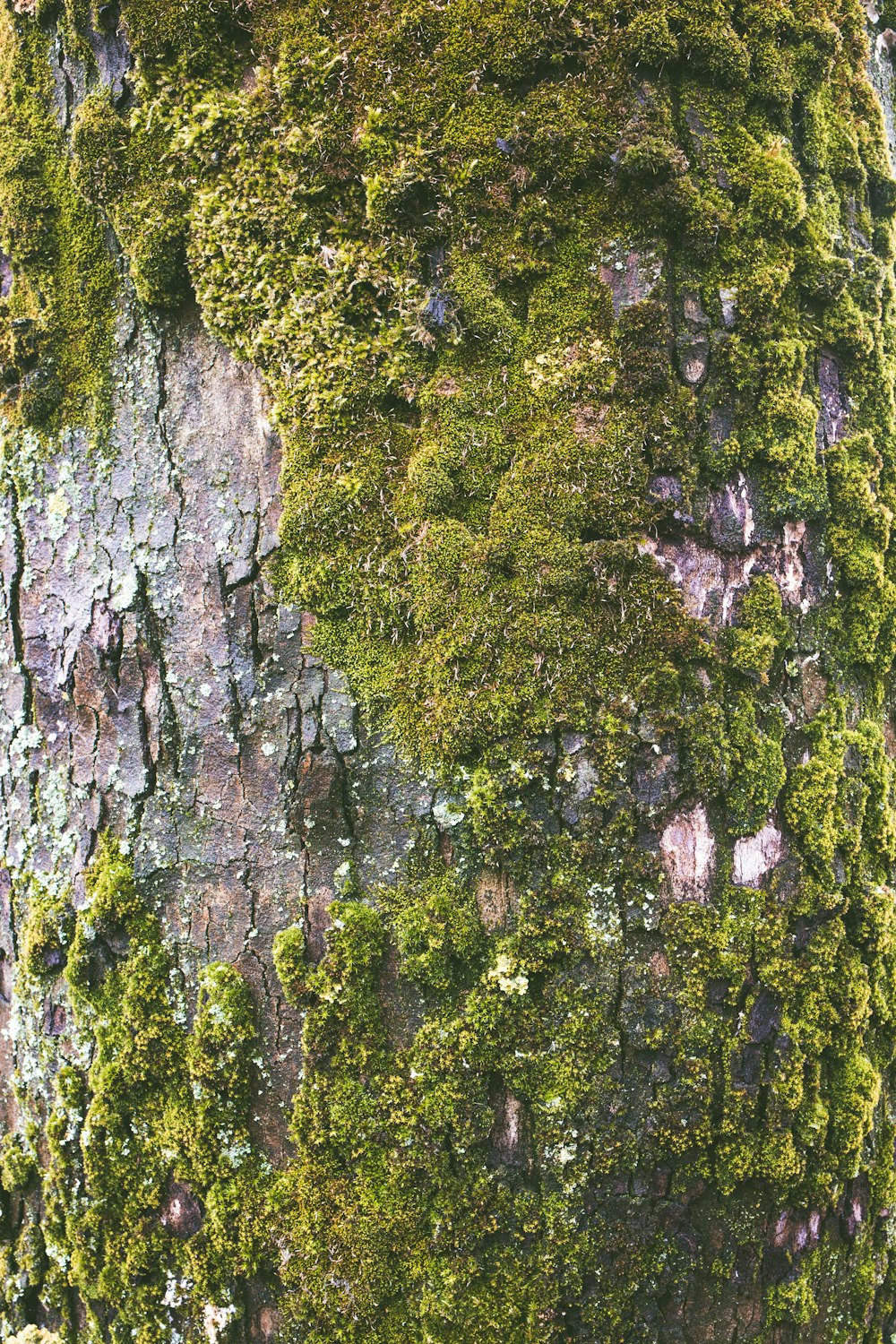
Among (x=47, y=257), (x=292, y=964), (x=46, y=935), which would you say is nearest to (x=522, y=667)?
(x=292, y=964)

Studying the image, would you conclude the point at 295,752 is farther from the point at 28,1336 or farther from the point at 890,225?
the point at 890,225

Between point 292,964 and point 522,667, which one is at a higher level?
point 522,667

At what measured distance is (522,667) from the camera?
6.68ft

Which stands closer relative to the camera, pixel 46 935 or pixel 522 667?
pixel 522 667

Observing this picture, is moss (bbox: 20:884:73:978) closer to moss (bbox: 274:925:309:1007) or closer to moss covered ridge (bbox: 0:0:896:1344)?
moss covered ridge (bbox: 0:0:896:1344)

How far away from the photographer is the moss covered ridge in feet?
6.62

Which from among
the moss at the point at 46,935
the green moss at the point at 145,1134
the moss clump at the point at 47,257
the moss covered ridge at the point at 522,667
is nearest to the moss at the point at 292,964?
the moss covered ridge at the point at 522,667

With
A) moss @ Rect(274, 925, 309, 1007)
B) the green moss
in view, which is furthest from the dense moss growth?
moss @ Rect(274, 925, 309, 1007)

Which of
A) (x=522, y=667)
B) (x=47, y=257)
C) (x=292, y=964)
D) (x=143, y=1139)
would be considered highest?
(x=47, y=257)

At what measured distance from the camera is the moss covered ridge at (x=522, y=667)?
6.62 feet

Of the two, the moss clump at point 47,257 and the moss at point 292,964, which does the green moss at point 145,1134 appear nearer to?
the moss at point 292,964

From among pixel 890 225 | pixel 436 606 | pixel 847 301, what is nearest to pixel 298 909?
pixel 436 606

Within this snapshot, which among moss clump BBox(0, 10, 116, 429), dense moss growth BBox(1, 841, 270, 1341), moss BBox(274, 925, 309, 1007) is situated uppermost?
moss clump BBox(0, 10, 116, 429)

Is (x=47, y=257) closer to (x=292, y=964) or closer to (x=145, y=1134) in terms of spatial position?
(x=292, y=964)
